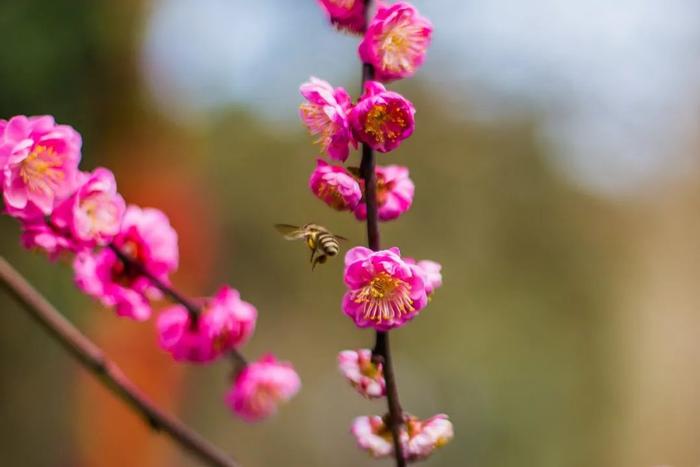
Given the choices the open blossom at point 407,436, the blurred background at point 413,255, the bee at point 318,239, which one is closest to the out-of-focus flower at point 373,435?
the open blossom at point 407,436

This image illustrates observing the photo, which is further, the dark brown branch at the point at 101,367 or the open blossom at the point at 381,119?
the dark brown branch at the point at 101,367

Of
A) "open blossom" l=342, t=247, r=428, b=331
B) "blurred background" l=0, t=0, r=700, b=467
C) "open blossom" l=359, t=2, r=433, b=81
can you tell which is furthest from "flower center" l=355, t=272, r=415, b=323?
"blurred background" l=0, t=0, r=700, b=467

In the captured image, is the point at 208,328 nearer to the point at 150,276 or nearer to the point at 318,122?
the point at 150,276

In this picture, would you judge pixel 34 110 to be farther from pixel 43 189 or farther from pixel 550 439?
pixel 550 439

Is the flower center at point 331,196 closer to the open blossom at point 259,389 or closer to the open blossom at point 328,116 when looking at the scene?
the open blossom at point 328,116

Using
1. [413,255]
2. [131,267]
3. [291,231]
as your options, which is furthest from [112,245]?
[413,255]

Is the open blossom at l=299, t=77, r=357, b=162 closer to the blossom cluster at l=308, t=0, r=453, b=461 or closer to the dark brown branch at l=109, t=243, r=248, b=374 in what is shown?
the blossom cluster at l=308, t=0, r=453, b=461
